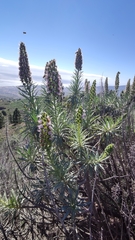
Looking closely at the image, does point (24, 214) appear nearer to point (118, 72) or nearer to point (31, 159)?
point (31, 159)

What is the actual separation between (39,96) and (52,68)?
42 cm

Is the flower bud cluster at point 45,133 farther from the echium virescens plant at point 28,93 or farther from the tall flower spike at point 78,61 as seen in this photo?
the tall flower spike at point 78,61

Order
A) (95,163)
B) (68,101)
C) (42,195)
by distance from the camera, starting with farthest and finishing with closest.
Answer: (68,101)
(42,195)
(95,163)

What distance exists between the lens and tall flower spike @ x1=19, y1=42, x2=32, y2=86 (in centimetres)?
270

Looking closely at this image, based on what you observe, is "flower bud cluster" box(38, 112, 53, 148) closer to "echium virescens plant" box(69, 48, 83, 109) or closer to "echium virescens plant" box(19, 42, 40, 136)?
"echium virescens plant" box(19, 42, 40, 136)

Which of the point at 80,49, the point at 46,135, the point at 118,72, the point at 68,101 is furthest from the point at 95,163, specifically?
the point at 118,72

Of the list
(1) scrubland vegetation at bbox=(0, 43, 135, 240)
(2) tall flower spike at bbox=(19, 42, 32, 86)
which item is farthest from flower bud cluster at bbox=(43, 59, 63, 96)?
(2) tall flower spike at bbox=(19, 42, 32, 86)

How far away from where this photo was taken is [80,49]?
12.2 ft

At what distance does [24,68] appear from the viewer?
275 centimetres

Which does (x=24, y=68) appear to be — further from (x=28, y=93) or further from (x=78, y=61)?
(x=78, y=61)

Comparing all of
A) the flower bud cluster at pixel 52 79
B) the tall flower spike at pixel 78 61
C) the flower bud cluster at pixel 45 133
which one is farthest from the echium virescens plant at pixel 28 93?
the tall flower spike at pixel 78 61

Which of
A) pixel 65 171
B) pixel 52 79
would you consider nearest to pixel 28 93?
pixel 52 79

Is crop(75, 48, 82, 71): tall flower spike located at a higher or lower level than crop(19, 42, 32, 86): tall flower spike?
higher

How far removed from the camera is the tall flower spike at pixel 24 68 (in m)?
2.70
